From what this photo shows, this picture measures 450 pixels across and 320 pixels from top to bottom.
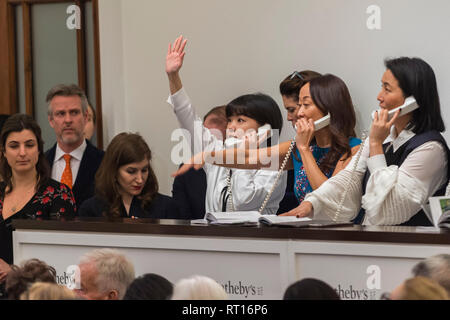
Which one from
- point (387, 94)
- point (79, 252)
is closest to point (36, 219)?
point (79, 252)

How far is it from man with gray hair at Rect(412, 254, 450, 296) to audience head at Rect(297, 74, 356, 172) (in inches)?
57.6

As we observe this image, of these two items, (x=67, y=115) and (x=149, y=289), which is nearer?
(x=149, y=289)

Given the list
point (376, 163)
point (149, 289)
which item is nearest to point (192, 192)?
point (376, 163)

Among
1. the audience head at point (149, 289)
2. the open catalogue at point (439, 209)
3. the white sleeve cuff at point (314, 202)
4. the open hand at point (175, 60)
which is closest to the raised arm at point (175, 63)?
the open hand at point (175, 60)

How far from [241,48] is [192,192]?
1.25 metres

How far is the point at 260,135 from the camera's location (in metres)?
4.62

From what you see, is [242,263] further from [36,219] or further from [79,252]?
[36,219]

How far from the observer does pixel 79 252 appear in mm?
3719

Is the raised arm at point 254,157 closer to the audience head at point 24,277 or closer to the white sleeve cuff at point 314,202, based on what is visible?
the white sleeve cuff at point 314,202

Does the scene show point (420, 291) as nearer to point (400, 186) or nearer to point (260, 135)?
point (400, 186)

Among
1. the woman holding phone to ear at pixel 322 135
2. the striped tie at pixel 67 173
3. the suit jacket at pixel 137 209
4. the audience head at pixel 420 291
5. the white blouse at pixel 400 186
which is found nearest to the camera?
the audience head at pixel 420 291

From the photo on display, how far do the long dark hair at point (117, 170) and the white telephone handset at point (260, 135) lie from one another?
460 millimetres

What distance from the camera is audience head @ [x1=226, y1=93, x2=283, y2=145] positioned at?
4.62 meters

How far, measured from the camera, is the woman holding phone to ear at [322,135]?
405cm
